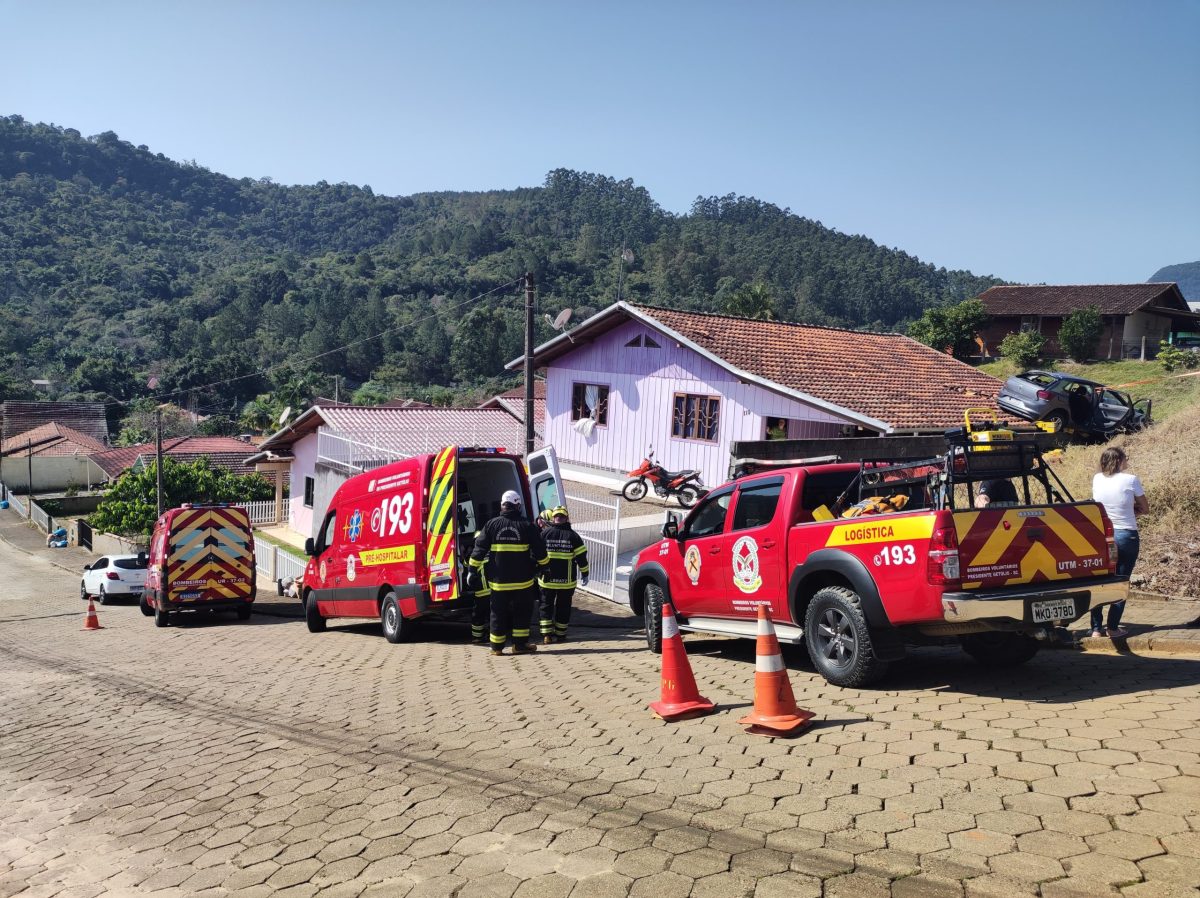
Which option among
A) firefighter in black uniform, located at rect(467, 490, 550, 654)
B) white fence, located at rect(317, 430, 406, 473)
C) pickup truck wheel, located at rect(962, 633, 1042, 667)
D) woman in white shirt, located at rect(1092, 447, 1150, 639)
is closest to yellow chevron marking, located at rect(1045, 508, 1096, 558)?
pickup truck wheel, located at rect(962, 633, 1042, 667)

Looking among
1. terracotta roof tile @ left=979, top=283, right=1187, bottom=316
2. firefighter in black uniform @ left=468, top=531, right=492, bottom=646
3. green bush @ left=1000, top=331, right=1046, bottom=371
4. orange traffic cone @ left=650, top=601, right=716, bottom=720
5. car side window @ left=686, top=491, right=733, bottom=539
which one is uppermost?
terracotta roof tile @ left=979, top=283, right=1187, bottom=316

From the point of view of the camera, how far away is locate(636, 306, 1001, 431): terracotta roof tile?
2077cm

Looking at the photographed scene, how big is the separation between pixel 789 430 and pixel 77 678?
14.3m

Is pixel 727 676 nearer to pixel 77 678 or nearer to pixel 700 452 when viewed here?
pixel 77 678

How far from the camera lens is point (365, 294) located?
134m

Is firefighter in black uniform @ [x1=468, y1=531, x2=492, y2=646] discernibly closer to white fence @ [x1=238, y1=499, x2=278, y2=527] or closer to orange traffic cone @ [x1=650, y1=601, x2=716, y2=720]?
orange traffic cone @ [x1=650, y1=601, x2=716, y2=720]

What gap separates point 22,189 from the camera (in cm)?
18275

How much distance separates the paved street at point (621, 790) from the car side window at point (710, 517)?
4.14 ft

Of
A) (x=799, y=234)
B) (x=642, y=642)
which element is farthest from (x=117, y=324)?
(x=642, y=642)

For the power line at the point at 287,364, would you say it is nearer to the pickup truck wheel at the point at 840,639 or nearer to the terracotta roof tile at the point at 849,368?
the terracotta roof tile at the point at 849,368

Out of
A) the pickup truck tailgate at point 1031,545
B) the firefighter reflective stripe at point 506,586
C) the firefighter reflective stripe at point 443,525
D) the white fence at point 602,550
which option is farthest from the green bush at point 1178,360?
the firefighter reflective stripe at point 506,586

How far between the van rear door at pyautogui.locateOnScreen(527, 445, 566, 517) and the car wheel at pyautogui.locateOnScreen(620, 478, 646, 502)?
7.32m

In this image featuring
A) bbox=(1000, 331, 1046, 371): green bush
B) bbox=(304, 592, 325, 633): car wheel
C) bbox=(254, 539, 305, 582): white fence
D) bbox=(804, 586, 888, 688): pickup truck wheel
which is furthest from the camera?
bbox=(1000, 331, 1046, 371): green bush

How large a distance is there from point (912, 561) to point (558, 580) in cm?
542
